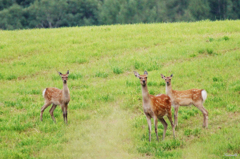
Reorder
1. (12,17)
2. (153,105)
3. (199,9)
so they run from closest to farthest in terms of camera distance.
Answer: (153,105) → (12,17) → (199,9)

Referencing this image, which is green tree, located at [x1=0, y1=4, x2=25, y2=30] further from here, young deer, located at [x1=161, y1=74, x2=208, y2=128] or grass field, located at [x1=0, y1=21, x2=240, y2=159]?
young deer, located at [x1=161, y1=74, x2=208, y2=128]

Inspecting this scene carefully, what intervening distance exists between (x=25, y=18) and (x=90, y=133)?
55.1 metres

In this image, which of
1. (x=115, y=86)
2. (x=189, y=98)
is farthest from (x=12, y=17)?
(x=189, y=98)

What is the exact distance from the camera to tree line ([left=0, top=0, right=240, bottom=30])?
62656mm

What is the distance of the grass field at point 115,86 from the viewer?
11.2 m

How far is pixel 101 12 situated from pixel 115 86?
51832 millimetres

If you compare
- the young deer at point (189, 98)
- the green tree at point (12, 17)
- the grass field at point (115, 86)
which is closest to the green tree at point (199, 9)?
the green tree at point (12, 17)

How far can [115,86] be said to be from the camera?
16375mm

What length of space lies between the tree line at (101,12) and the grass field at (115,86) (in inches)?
1463

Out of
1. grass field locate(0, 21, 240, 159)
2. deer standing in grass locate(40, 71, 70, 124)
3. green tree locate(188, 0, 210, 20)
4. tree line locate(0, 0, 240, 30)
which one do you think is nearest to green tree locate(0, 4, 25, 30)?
tree line locate(0, 0, 240, 30)

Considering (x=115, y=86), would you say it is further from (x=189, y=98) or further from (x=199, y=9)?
(x=199, y=9)

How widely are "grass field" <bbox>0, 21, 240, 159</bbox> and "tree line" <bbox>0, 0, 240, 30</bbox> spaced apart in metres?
37.2

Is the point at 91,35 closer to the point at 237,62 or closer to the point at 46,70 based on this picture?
the point at 46,70

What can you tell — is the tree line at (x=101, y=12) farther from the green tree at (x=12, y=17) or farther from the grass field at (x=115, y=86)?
the grass field at (x=115, y=86)
